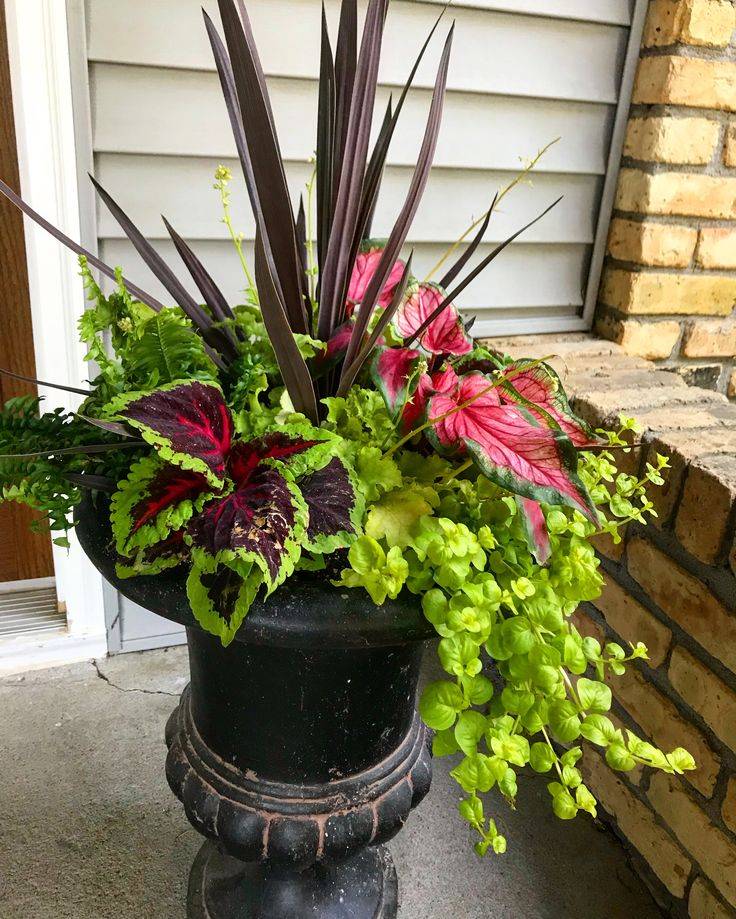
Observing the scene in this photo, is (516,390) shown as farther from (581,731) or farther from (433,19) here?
(433,19)

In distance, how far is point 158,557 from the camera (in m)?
0.73

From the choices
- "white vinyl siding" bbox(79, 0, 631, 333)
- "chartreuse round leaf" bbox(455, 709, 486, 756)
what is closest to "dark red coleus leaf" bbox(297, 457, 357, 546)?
"chartreuse round leaf" bbox(455, 709, 486, 756)

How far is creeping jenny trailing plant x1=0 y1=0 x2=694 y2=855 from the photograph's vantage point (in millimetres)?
681

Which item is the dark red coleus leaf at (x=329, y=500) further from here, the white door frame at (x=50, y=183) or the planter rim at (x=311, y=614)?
the white door frame at (x=50, y=183)

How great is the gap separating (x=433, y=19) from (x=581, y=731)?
130 cm

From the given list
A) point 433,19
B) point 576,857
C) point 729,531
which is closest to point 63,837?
point 576,857

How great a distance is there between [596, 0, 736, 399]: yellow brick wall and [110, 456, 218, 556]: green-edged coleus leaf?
1.23m

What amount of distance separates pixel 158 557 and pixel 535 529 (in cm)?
37

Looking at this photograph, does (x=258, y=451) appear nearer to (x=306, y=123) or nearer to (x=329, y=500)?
(x=329, y=500)

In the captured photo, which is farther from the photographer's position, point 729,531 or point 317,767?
point 729,531

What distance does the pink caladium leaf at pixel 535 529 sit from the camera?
2.39 feet

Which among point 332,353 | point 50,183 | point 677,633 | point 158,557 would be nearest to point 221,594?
point 158,557

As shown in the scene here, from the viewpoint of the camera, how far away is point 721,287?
5.49 feet

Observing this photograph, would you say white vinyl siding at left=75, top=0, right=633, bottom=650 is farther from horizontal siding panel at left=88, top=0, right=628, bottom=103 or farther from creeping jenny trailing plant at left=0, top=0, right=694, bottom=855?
creeping jenny trailing plant at left=0, top=0, right=694, bottom=855
